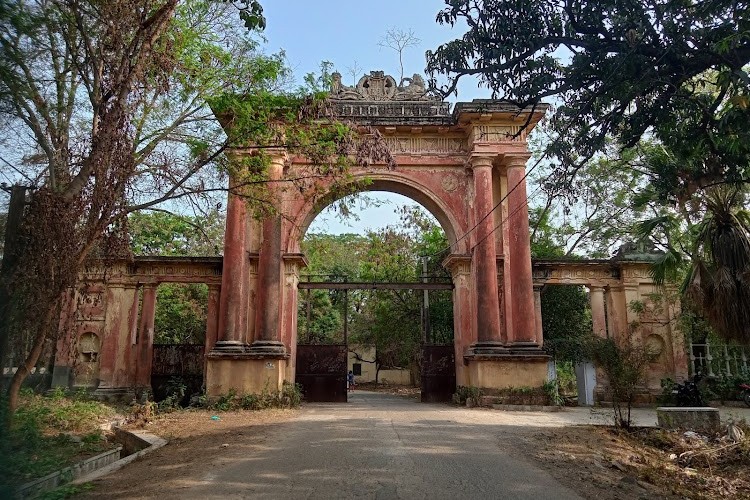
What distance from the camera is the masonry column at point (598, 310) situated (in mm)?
16844

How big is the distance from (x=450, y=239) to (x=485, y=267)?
1768 mm

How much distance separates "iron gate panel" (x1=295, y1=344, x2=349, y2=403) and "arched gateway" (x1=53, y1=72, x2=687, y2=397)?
31.4 inches

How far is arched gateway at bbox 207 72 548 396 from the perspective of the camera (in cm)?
1396

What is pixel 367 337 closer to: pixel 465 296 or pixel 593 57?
pixel 465 296

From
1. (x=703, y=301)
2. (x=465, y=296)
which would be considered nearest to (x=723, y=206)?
(x=703, y=301)

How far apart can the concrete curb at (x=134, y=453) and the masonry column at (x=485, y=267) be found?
26.2 ft

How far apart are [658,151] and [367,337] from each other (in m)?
22.0

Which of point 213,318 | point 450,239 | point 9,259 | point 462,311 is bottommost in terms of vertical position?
point 9,259

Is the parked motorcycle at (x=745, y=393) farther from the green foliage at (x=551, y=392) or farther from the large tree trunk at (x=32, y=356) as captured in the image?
the large tree trunk at (x=32, y=356)

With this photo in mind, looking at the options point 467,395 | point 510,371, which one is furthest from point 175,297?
point 510,371

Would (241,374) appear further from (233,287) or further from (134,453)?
(134,453)

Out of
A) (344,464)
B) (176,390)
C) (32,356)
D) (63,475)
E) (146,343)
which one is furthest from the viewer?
(146,343)

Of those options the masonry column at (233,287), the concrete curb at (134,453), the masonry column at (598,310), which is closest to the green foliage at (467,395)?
the masonry column at (598,310)

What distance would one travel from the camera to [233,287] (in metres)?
14.3
